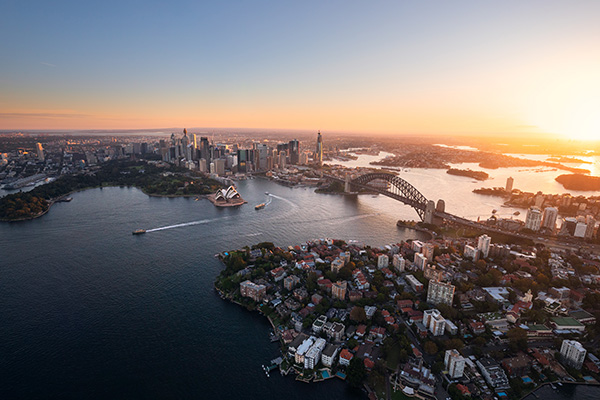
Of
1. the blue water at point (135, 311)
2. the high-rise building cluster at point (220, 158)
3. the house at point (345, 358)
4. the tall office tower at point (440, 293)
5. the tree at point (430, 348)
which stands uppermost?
the high-rise building cluster at point (220, 158)

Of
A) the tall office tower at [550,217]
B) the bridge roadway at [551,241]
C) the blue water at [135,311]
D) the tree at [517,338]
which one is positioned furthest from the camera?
the tall office tower at [550,217]

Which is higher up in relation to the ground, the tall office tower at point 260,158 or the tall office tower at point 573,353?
the tall office tower at point 260,158

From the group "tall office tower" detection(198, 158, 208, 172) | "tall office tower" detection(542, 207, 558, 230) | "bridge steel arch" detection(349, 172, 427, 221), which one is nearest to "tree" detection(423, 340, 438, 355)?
"bridge steel arch" detection(349, 172, 427, 221)

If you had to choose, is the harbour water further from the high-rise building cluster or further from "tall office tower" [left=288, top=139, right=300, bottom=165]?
"tall office tower" [left=288, top=139, right=300, bottom=165]

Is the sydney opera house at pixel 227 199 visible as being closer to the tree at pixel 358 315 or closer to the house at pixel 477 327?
the tree at pixel 358 315

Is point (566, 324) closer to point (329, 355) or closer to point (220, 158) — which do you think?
point (329, 355)

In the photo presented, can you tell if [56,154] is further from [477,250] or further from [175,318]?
[477,250]

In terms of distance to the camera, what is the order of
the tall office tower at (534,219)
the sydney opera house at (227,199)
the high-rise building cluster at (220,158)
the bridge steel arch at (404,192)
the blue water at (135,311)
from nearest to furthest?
1. the blue water at (135,311)
2. the tall office tower at (534,219)
3. the bridge steel arch at (404,192)
4. the sydney opera house at (227,199)
5. the high-rise building cluster at (220,158)

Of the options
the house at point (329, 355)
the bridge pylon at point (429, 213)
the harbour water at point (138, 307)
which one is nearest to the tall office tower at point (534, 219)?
the bridge pylon at point (429, 213)
